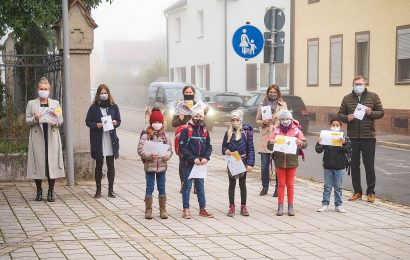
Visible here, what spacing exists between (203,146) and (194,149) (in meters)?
0.13

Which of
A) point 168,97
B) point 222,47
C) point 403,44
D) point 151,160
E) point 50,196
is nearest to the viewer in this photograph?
point 151,160

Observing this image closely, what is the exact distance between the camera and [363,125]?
1121 centimetres

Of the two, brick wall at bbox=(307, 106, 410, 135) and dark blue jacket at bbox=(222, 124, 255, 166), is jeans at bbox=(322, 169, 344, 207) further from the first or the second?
brick wall at bbox=(307, 106, 410, 135)

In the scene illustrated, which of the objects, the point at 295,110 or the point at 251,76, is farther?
the point at 251,76

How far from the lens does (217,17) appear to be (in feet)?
147

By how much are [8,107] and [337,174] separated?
6380 mm

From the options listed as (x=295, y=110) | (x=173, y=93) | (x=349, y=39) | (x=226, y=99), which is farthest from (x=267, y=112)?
(x=226, y=99)

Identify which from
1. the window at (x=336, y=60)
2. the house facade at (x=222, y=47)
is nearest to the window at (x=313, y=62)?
the window at (x=336, y=60)

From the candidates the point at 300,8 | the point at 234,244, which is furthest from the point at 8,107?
the point at 300,8

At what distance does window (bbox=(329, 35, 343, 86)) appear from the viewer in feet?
97.2

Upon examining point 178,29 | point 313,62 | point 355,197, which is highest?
point 178,29

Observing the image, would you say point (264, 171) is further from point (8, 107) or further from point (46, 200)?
point (8, 107)

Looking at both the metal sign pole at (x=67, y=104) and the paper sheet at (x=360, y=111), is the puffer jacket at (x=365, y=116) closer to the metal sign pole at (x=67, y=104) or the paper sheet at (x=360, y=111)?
the paper sheet at (x=360, y=111)

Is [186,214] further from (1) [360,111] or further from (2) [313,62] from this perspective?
Result: (2) [313,62]
